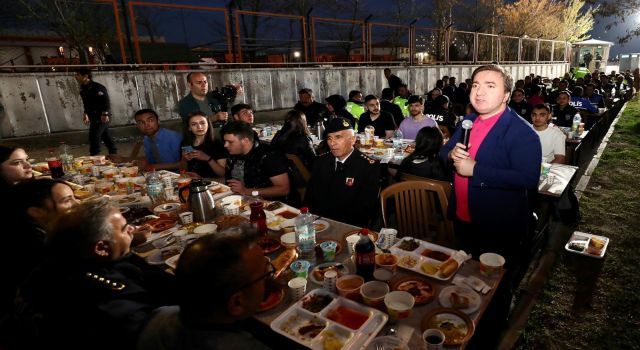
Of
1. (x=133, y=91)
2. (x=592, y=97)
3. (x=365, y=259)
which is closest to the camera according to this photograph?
(x=365, y=259)

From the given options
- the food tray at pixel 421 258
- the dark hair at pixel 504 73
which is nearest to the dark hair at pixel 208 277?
the food tray at pixel 421 258

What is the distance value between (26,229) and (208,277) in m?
1.83

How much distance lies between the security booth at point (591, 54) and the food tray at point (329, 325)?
145ft

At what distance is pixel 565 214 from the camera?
5.34 meters

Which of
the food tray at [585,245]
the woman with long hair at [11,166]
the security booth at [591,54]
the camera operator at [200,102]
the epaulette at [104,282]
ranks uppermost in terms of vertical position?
the security booth at [591,54]

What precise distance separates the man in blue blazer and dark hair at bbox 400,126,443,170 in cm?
142

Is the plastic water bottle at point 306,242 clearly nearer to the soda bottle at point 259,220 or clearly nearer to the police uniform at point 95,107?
the soda bottle at point 259,220

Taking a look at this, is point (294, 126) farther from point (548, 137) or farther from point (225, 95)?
point (548, 137)

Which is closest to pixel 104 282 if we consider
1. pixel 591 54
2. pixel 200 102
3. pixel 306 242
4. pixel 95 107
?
pixel 306 242

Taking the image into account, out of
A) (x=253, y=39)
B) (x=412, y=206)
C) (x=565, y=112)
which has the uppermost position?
(x=253, y=39)

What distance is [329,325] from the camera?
1849 millimetres

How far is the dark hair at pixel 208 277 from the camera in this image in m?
1.37

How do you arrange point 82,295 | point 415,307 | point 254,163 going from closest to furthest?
point 82,295
point 415,307
point 254,163

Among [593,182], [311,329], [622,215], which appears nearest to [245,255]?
[311,329]
